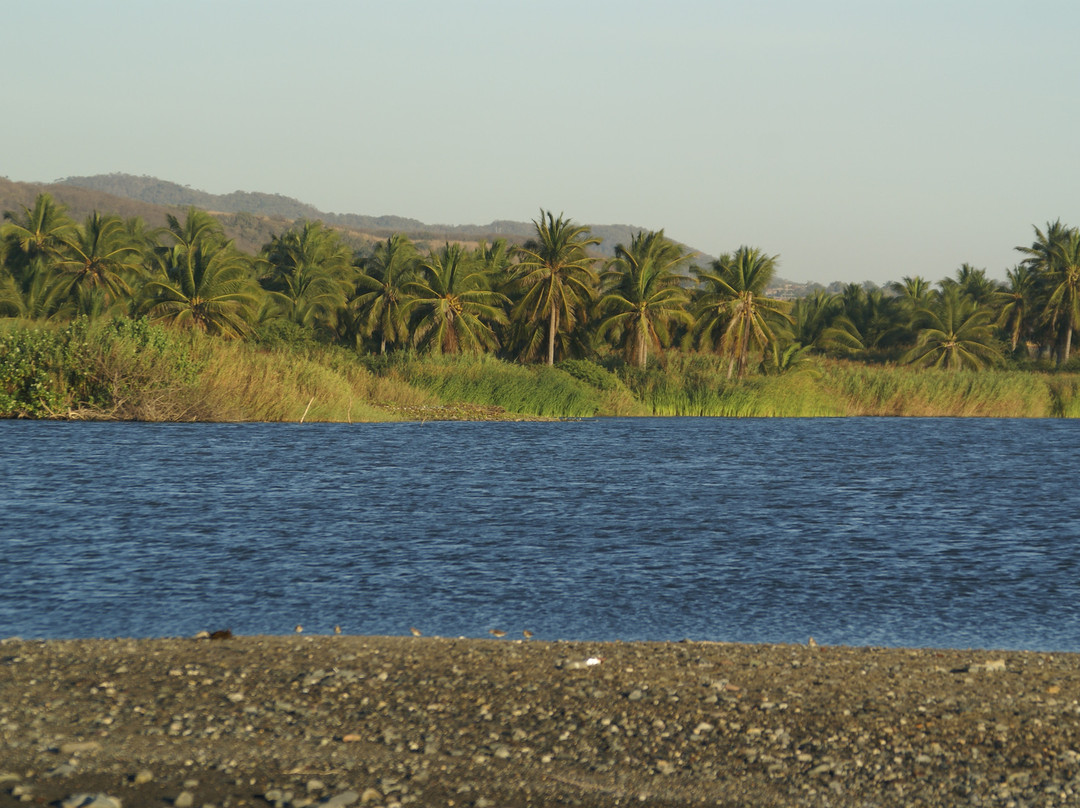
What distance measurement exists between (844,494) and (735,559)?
1103 centimetres

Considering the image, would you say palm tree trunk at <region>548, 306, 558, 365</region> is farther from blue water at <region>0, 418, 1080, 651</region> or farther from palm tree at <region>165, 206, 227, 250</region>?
blue water at <region>0, 418, 1080, 651</region>

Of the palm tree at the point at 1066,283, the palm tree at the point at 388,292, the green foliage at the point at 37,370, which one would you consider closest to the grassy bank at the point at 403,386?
the green foliage at the point at 37,370

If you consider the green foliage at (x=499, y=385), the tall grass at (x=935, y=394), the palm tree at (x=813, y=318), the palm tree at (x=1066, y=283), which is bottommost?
the green foliage at (x=499, y=385)

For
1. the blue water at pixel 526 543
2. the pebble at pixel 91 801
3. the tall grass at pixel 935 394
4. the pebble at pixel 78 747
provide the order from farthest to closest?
the tall grass at pixel 935 394 < the blue water at pixel 526 543 < the pebble at pixel 78 747 < the pebble at pixel 91 801

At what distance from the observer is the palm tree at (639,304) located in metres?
71.4

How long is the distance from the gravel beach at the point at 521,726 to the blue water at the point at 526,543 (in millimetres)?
1988

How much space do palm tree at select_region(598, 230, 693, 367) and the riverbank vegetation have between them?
199mm

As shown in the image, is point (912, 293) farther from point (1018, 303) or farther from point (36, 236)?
point (36, 236)

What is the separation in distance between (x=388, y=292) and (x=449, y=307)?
787cm

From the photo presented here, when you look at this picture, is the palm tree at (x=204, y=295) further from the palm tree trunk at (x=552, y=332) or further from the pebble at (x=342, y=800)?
the pebble at (x=342, y=800)

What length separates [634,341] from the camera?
72.2m

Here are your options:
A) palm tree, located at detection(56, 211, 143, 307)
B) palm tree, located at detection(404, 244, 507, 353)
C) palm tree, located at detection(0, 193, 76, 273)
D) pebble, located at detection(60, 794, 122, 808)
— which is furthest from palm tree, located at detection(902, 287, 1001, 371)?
pebble, located at detection(60, 794, 122, 808)

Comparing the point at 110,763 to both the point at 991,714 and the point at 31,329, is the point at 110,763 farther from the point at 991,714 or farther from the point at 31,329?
the point at 31,329

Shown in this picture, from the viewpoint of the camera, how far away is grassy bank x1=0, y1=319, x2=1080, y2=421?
41.4 meters
